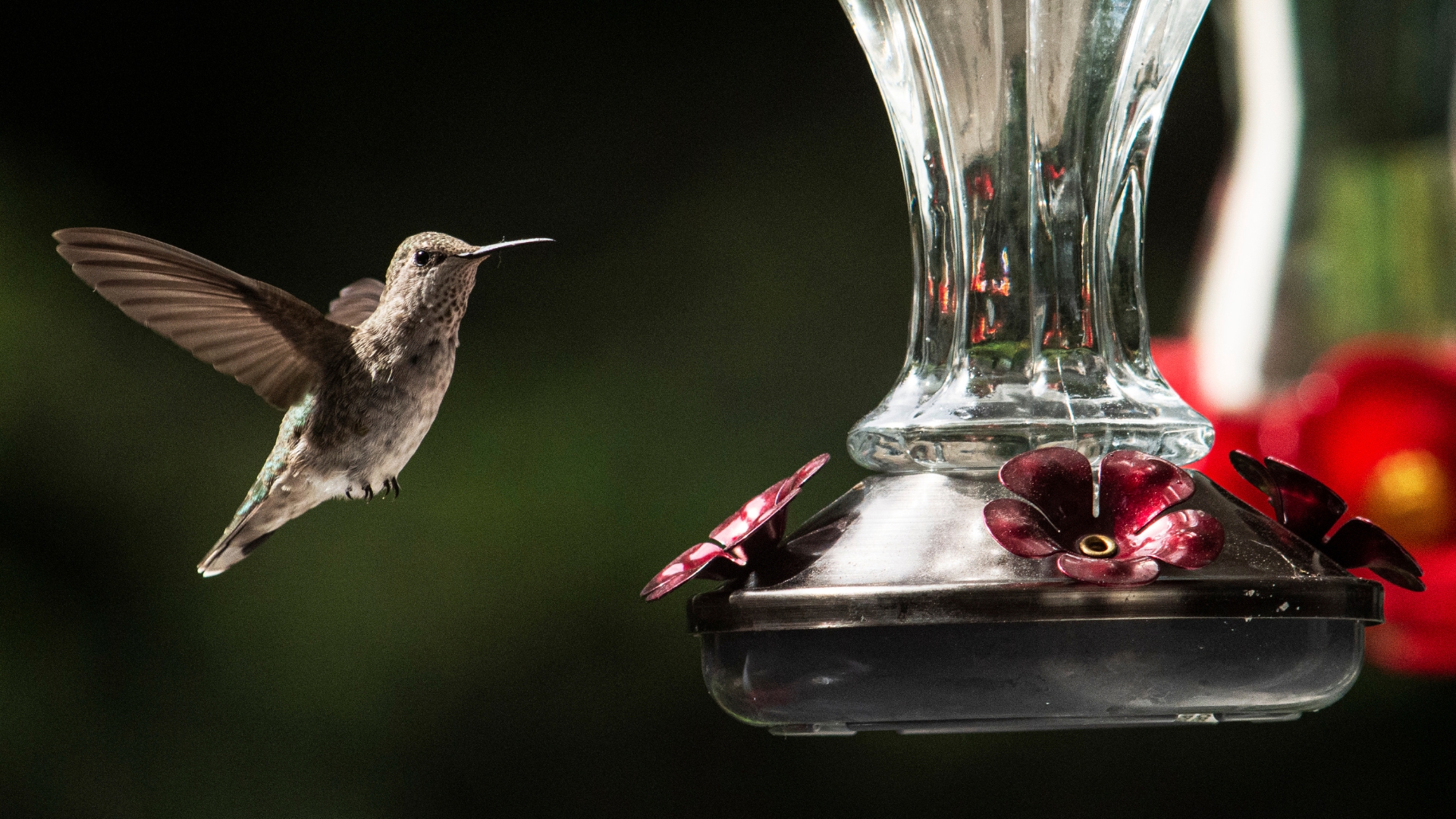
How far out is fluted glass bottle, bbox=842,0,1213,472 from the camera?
1.41m

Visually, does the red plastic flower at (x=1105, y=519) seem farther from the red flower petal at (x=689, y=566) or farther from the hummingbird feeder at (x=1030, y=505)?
the red flower petal at (x=689, y=566)

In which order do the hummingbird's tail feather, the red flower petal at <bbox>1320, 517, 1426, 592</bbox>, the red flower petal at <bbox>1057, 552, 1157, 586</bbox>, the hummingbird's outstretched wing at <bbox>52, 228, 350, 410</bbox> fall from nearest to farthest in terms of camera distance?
the red flower petal at <bbox>1057, 552, 1157, 586</bbox> < the red flower petal at <bbox>1320, 517, 1426, 592</bbox> < the hummingbird's outstretched wing at <bbox>52, 228, 350, 410</bbox> < the hummingbird's tail feather

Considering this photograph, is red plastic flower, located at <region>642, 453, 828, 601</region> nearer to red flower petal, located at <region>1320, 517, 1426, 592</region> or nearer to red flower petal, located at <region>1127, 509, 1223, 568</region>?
red flower petal, located at <region>1127, 509, 1223, 568</region>

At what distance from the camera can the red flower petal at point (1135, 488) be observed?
123 cm

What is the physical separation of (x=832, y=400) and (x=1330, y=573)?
14.4 feet

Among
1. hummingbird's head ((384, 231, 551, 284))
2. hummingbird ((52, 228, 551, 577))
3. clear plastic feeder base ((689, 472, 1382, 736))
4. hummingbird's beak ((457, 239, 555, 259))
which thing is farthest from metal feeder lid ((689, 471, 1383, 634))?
hummingbird's head ((384, 231, 551, 284))

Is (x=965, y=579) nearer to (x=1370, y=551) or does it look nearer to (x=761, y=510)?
(x=761, y=510)

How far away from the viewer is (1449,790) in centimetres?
538

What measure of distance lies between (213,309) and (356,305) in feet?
1.70

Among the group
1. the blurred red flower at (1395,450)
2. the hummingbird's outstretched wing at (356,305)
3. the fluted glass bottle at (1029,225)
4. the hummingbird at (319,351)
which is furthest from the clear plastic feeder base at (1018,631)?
the hummingbird's outstretched wing at (356,305)

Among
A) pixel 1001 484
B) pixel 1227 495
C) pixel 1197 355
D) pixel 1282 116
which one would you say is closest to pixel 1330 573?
pixel 1227 495

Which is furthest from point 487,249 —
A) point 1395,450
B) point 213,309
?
point 1395,450

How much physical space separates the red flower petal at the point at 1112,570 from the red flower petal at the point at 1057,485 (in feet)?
0.21

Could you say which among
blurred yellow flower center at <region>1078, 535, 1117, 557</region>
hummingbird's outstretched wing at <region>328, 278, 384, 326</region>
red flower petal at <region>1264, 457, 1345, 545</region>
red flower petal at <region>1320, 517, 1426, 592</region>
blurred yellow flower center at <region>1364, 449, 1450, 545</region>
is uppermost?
A: hummingbird's outstretched wing at <region>328, 278, 384, 326</region>
